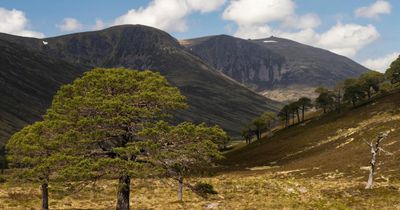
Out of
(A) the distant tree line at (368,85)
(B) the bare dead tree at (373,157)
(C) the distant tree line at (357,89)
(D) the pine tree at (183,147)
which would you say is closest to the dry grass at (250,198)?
(B) the bare dead tree at (373,157)

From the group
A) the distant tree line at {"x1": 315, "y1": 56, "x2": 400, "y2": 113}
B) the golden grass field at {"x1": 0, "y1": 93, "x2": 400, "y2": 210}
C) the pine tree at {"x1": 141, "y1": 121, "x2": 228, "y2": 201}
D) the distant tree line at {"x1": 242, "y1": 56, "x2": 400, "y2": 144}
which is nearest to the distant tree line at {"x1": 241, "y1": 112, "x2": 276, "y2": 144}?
the distant tree line at {"x1": 242, "y1": 56, "x2": 400, "y2": 144}

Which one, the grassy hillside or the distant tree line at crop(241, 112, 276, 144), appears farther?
the distant tree line at crop(241, 112, 276, 144)

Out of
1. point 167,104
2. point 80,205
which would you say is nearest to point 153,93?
point 167,104

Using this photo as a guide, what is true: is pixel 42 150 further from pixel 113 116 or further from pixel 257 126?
pixel 257 126

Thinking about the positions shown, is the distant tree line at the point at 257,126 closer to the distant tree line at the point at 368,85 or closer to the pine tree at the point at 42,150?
the distant tree line at the point at 368,85

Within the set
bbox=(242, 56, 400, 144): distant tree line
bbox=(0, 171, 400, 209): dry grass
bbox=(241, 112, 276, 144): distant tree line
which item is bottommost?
bbox=(0, 171, 400, 209): dry grass

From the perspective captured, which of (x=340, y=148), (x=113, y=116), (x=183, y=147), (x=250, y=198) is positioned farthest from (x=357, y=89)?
(x=113, y=116)

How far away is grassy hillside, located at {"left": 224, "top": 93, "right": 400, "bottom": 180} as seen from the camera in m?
71.0

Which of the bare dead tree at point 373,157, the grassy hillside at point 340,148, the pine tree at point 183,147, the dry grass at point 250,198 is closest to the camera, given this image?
the pine tree at point 183,147

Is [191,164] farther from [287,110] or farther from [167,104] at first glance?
[287,110]

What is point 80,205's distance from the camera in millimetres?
44219

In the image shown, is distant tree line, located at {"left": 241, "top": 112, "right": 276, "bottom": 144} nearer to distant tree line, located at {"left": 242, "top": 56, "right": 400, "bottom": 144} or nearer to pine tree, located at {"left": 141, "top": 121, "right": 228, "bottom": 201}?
distant tree line, located at {"left": 242, "top": 56, "right": 400, "bottom": 144}

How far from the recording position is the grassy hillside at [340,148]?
71.0 m

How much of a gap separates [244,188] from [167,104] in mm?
28498
